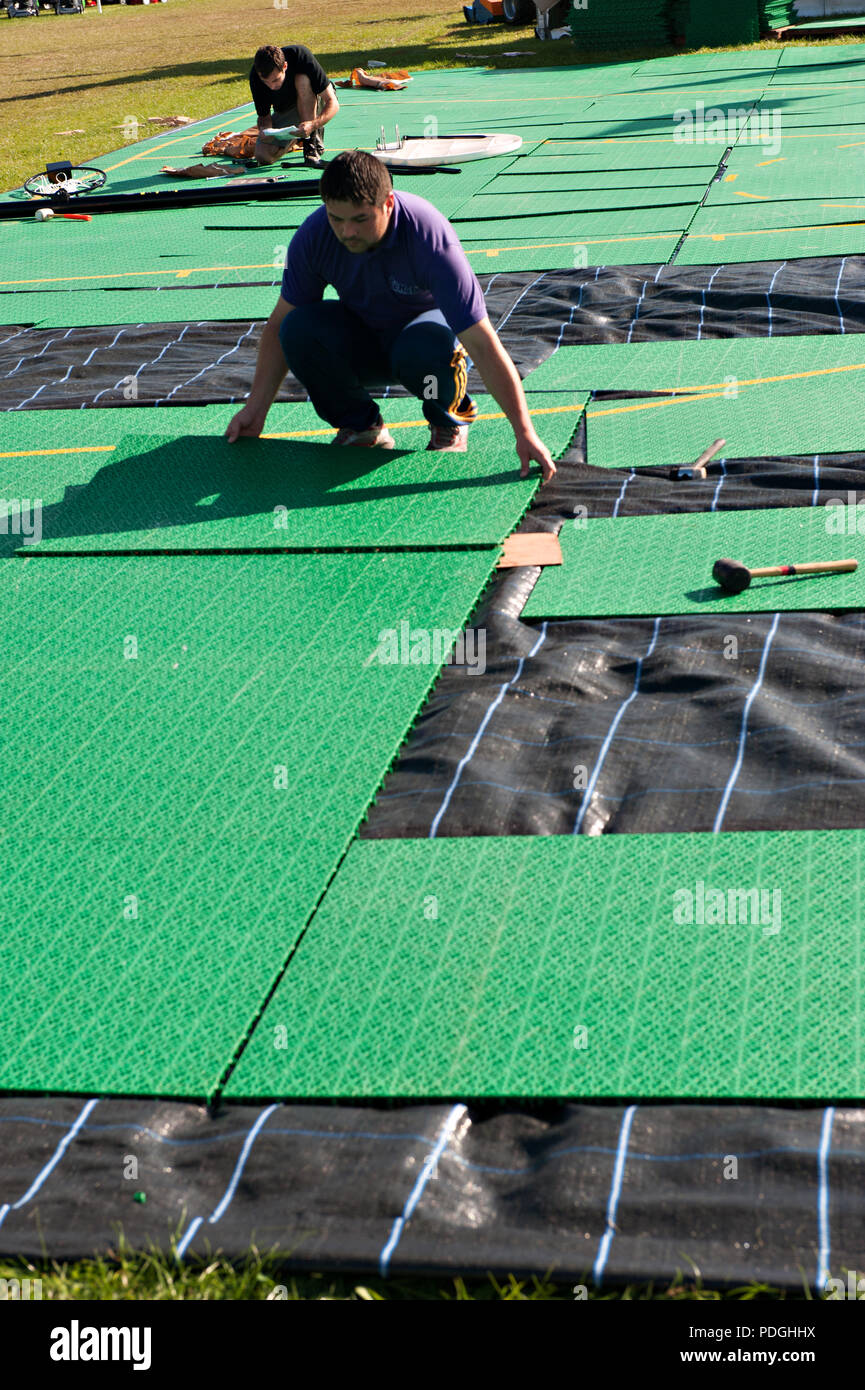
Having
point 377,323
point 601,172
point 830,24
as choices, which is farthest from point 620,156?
point 830,24

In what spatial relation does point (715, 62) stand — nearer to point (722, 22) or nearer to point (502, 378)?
point (722, 22)

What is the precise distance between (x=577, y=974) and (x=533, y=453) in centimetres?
248

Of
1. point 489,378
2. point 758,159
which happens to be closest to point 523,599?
point 489,378

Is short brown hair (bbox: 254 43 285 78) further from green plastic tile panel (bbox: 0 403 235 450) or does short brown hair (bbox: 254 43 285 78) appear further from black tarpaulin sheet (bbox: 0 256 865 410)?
green plastic tile panel (bbox: 0 403 235 450)

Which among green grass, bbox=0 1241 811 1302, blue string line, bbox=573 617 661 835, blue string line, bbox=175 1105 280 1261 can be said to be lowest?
green grass, bbox=0 1241 811 1302

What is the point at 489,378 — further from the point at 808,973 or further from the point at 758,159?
the point at 758,159

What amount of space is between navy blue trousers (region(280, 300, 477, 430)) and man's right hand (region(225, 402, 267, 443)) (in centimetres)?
24

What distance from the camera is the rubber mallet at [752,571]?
3758mm

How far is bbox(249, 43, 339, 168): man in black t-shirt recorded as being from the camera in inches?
444

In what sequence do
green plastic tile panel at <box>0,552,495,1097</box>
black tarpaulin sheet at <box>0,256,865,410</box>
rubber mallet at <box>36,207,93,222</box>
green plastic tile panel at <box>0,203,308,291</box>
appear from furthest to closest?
rubber mallet at <box>36,207,93,222</box> < green plastic tile panel at <box>0,203,308,291</box> < black tarpaulin sheet at <box>0,256,865,410</box> < green plastic tile panel at <box>0,552,495,1097</box>

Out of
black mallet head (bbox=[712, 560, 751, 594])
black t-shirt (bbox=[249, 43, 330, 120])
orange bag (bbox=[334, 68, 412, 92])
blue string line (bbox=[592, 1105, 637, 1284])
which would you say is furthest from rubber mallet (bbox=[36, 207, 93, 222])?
blue string line (bbox=[592, 1105, 637, 1284])

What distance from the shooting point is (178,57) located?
23.8 m

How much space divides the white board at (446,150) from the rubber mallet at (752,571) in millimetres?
8059

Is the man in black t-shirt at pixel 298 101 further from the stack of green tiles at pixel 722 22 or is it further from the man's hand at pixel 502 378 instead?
the stack of green tiles at pixel 722 22
